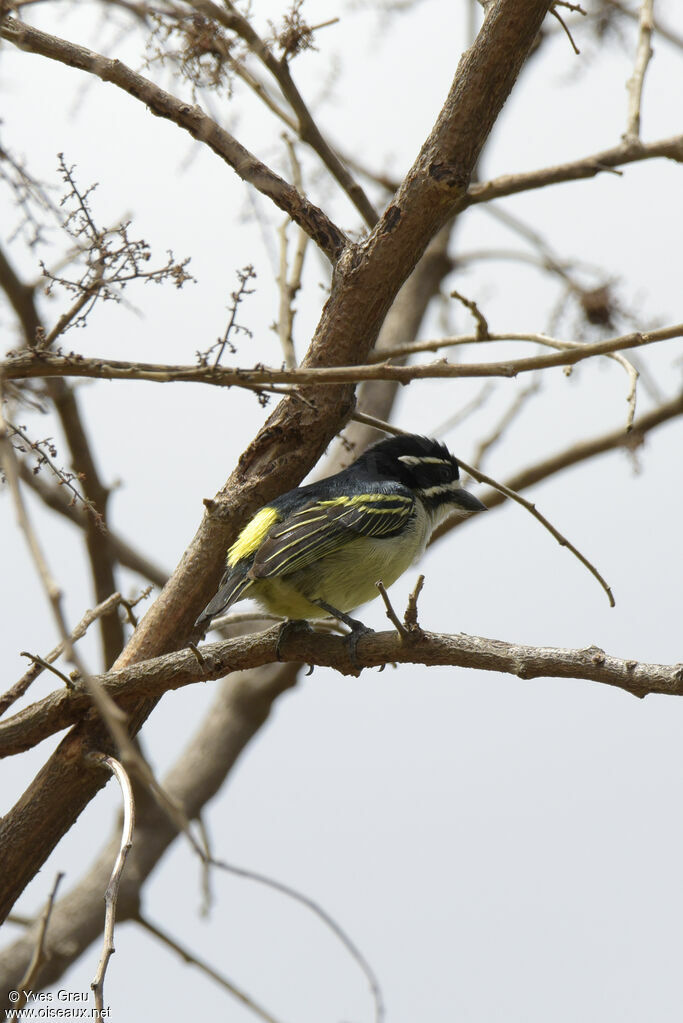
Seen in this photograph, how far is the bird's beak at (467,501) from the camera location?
21.0 feet

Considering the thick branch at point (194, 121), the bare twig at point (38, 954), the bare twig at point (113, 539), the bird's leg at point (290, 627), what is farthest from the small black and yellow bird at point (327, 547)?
the bare twig at point (113, 539)

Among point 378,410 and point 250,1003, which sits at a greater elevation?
point 378,410

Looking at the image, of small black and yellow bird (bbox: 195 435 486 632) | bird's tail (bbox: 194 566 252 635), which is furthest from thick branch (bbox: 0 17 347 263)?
bird's tail (bbox: 194 566 252 635)

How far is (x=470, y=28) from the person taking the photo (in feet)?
26.5

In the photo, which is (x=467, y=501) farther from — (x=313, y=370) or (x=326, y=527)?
(x=313, y=370)

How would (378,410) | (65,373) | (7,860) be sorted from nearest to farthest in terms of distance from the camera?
(65,373), (7,860), (378,410)

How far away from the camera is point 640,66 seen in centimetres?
495

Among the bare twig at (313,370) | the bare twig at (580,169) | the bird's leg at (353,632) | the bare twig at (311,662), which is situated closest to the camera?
the bare twig at (313,370)

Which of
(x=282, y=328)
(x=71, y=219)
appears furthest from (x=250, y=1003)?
(x=282, y=328)

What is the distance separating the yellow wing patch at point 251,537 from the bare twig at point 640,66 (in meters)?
2.50

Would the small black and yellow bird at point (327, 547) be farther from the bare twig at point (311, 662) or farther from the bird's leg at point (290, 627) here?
the bare twig at point (311, 662)

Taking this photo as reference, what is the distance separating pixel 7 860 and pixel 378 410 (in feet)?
14.6

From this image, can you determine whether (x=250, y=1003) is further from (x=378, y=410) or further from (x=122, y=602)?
(x=378, y=410)

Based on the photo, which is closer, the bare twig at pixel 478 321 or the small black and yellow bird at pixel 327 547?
the bare twig at pixel 478 321
